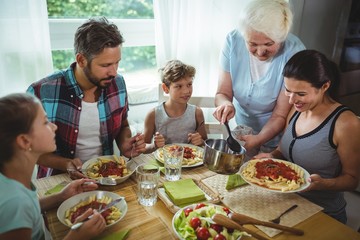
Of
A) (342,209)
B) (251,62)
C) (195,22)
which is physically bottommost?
(342,209)

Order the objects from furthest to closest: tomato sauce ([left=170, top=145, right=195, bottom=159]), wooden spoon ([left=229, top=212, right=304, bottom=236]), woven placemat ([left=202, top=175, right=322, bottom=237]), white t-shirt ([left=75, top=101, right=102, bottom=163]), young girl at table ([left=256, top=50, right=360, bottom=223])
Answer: white t-shirt ([left=75, top=101, right=102, bottom=163]) → tomato sauce ([left=170, top=145, right=195, bottom=159]) → young girl at table ([left=256, top=50, right=360, bottom=223]) → woven placemat ([left=202, top=175, right=322, bottom=237]) → wooden spoon ([left=229, top=212, right=304, bottom=236])

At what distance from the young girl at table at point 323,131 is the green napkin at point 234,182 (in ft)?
1.25

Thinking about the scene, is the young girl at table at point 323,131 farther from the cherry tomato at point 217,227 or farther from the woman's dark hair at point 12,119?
the woman's dark hair at point 12,119

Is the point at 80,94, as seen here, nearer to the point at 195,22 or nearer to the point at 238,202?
the point at 238,202

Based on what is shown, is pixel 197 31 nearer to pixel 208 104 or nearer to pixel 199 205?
pixel 208 104

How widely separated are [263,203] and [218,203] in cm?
20

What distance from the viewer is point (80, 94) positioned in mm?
1734

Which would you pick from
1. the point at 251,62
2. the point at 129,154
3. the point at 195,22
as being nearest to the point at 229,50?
the point at 251,62

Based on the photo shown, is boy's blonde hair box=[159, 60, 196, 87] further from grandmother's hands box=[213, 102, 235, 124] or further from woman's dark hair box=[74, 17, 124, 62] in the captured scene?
woman's dark hair box=[74, 17, 124, 62]

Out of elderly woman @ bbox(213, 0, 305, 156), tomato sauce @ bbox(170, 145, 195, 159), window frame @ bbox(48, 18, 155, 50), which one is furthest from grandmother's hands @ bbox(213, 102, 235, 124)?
window frame @ bbox(48, 18, 155, 50)

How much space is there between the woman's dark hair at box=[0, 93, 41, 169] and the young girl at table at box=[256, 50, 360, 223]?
1.29m

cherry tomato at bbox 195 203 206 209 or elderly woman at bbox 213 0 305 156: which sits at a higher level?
elderly woman at bbox 213 0 305 156

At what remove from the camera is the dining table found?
1124mm

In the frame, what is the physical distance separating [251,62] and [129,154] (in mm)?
1074
